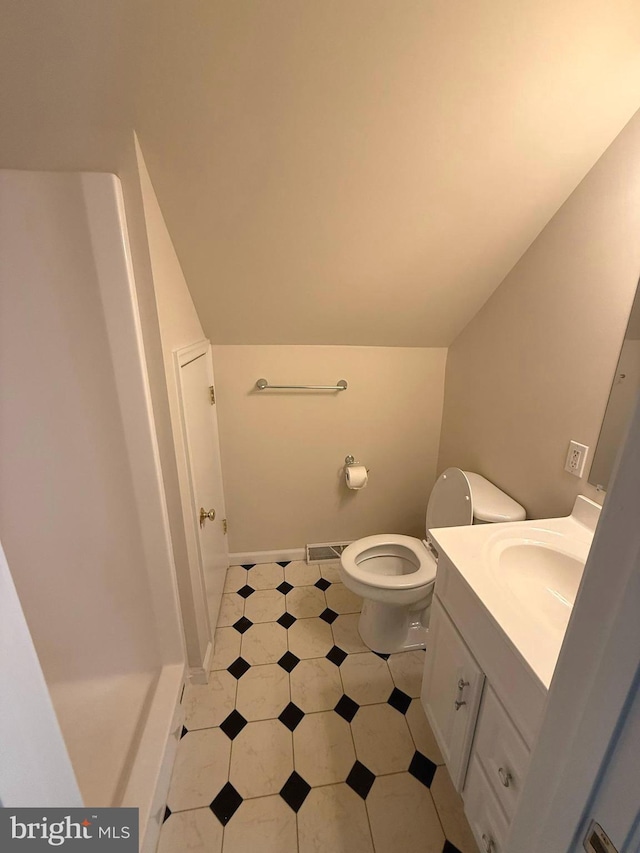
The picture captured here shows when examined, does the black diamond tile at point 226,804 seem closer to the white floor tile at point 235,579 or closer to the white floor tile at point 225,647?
the white floor tile at point 225,647

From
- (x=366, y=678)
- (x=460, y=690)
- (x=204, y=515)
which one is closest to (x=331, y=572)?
(x=366, y=678)

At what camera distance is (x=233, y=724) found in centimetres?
137

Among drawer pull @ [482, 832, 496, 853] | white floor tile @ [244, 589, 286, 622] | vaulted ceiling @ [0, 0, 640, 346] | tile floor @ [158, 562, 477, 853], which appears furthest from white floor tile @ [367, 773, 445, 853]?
vaulted ceiling @ [0, 0, 640, 346]

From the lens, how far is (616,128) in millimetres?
1021

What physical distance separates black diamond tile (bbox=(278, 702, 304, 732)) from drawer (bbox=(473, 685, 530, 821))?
0.71 meters

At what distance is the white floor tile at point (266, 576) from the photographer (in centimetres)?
207

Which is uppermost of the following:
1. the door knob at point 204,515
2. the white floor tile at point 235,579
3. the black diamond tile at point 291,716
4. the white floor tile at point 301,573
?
the door knob at point 204,515

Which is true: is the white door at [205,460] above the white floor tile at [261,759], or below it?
above

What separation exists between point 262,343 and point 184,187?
0.84 meters

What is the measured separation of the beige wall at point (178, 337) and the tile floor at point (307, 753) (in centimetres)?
25

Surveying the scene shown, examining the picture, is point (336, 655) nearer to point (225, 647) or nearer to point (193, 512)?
point (225, 647)

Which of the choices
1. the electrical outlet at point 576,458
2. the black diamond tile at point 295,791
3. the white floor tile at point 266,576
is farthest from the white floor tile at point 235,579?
the electrical outlet at point 576,458

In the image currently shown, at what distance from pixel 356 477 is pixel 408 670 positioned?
93 centimetres

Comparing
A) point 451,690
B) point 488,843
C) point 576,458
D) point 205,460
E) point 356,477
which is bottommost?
point 488,843
